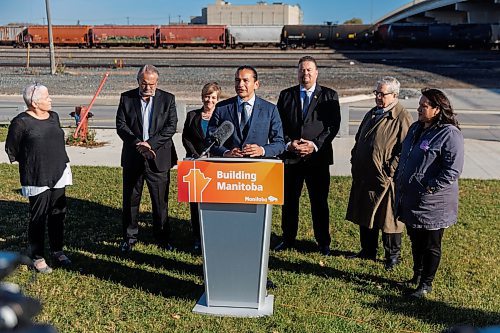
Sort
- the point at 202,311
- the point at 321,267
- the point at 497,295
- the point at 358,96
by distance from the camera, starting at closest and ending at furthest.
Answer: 1. the point at 202,311
2. the point at 497,295
3. the point at 321,267
4. the point at 358,96

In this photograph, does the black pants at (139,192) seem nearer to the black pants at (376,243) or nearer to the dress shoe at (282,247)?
the dress shoe at (282,247)

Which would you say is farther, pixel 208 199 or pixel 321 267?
pixel 321 267

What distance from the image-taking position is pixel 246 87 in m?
4.82

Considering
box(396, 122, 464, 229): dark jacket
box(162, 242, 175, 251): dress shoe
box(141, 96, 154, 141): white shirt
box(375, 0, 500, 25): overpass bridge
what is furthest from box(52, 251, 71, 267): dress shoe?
box(375, 0, 500, 25): overpass bridge

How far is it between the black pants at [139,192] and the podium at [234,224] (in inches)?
65.3

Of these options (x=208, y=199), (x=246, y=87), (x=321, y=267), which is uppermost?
(x=246, y=87)

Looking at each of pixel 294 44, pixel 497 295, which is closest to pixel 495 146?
pixel 497 295

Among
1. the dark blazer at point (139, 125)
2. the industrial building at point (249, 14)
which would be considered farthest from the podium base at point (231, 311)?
the industrial building at point (249, 14)

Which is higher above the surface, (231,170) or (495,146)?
(231,170)

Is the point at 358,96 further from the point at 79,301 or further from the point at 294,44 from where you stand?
the point at 294,44

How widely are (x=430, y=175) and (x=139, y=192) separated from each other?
3.13 metres

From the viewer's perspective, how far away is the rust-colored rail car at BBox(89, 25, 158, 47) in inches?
2072

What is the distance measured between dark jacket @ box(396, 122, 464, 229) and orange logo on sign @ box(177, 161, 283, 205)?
133 cm

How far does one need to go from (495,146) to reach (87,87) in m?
17.7
